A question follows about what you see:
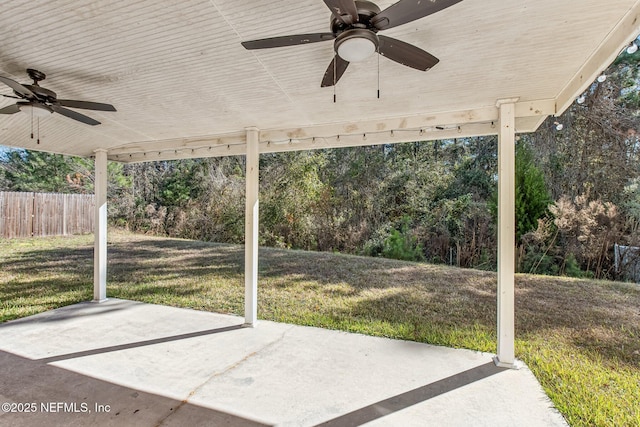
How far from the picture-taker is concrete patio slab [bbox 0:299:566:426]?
1973mm

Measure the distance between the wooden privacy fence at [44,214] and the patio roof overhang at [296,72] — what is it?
6531 mm

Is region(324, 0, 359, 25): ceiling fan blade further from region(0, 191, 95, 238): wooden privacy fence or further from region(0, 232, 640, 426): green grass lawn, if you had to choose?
region(0, 191, 95, 238): wooden privacy fence

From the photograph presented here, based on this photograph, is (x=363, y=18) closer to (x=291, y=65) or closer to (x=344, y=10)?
(x=344, y=10)

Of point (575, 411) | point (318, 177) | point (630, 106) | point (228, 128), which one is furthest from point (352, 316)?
point (630, 106)

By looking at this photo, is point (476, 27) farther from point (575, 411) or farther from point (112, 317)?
point (112, 317)

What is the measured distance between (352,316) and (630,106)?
25.5ft

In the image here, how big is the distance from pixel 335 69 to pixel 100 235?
4.26 metres

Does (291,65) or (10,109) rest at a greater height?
(291,65)

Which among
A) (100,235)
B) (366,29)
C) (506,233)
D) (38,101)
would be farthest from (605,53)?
(100,235)

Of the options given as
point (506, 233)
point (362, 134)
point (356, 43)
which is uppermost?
point (362, 134)

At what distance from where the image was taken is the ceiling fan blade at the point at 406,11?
114 cm

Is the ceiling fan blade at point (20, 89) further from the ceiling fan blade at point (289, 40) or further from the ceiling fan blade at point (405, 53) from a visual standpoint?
the ceiling fan blade at point (405, 53)

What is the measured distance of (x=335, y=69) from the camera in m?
1.70

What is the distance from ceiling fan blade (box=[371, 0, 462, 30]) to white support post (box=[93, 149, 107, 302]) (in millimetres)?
4562
